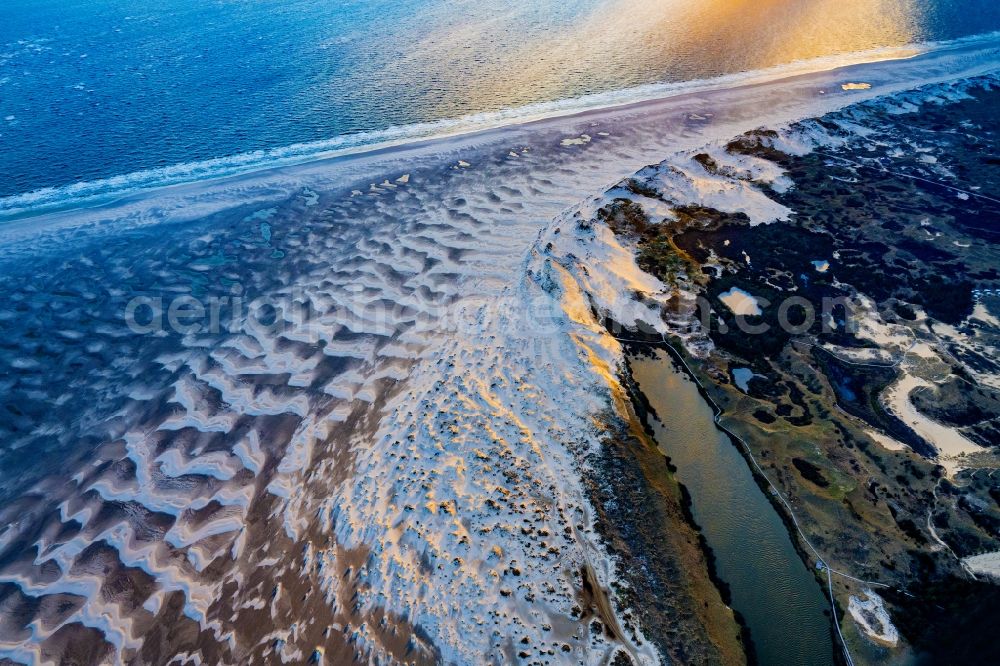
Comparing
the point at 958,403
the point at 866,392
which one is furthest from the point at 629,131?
the point at 958,403

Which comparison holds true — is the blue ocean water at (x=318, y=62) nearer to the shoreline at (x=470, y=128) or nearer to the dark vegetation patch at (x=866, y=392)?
the shoreline at (x=470, y=128)

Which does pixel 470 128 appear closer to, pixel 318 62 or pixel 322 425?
pixel 318 62

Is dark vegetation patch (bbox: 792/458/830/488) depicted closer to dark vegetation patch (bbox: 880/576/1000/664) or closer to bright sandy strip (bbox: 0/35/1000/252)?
dark vegetation patch (bbox: 880/576/1000/664)

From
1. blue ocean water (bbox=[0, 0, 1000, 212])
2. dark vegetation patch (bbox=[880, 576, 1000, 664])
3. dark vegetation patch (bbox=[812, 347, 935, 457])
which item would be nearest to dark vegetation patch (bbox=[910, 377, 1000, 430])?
dark vegetation patch (bbox=[812, 347, 935, 457])

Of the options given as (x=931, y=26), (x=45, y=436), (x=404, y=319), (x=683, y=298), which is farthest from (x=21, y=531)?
(x=931, y=26)

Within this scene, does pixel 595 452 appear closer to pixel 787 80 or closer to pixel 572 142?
pixel 572 142

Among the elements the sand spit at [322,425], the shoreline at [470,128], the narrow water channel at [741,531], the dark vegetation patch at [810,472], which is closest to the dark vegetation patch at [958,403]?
the dark vegetation patch at [810,472]
